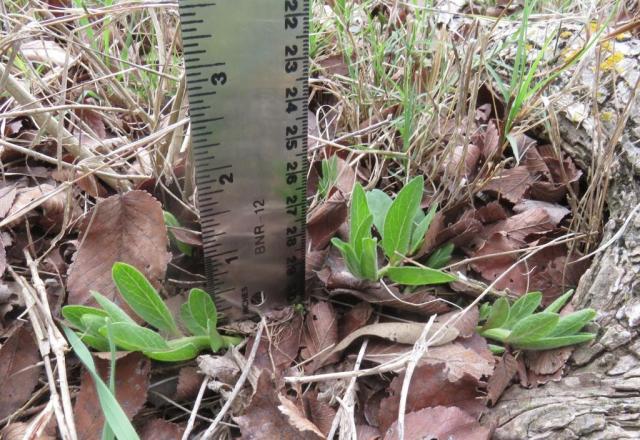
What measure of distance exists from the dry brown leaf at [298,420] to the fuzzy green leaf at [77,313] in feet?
1.13

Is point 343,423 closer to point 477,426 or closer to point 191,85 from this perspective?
point 477,426

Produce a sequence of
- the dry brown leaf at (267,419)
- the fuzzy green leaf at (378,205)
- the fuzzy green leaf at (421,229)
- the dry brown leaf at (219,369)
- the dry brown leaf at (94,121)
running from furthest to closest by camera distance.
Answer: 1. the dry brown leaf at (94,121)
2. the fuzzy green leaf at (378,205)
3. the fuzzy green leaf at (421,229)
4. the dry brown leaf at (219,369)
5. the dry brown leaf at (267,419)

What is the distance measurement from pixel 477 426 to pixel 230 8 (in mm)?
747

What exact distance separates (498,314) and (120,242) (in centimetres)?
73

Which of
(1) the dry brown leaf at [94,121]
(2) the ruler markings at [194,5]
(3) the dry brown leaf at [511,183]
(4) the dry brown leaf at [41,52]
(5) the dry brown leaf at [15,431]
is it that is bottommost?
(5) the dry brown leaf at [15,431]

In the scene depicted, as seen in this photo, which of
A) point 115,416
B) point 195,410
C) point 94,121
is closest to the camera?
point 115,416

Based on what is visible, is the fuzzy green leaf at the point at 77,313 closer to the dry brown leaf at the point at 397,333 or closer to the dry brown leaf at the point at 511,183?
the dry brown leaf at the point at 397,333

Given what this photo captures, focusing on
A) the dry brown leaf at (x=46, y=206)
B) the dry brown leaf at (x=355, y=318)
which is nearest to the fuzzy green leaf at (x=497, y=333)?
the dry brown leaf at (x=355, y=318)

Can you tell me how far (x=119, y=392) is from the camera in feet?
3.06

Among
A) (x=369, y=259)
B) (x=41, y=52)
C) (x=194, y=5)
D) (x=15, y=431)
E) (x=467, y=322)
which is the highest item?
(x=194, y=5)

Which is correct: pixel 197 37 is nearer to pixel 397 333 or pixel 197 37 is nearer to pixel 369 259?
pixel 369 259

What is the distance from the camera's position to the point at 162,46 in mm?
1229

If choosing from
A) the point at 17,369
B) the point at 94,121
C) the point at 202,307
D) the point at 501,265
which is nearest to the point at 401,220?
the point at 501,265

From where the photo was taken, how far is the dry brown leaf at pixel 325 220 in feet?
3.92
